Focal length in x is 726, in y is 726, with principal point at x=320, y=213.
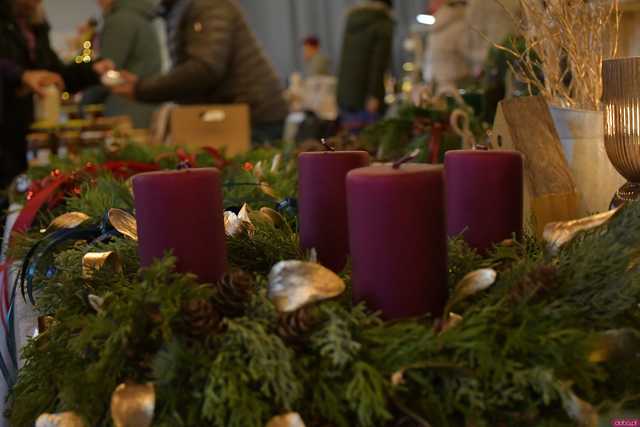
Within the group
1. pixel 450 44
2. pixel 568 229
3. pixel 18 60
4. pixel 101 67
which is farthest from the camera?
pixel 450 44

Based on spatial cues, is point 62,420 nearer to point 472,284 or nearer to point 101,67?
point 472,284

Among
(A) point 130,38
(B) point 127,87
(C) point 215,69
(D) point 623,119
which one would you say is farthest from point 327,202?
(A) point 130,38

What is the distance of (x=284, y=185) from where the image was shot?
3.24ft

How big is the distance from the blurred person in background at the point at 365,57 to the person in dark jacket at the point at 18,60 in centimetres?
177

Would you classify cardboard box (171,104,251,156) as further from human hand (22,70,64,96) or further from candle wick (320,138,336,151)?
candle wick (320,138,336,151)

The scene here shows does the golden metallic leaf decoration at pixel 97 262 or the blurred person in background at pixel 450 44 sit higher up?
the blurred person in background at pixel 450 44

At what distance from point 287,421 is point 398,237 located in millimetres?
127

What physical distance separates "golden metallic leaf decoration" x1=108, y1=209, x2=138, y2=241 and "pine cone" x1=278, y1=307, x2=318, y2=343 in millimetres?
244

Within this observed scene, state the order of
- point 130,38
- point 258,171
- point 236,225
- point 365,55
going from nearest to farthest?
point 236,225 → point 258,171 → point 130,38 → point 365,55

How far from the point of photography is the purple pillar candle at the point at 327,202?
1.87 feet

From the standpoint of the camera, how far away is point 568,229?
19.7 inches

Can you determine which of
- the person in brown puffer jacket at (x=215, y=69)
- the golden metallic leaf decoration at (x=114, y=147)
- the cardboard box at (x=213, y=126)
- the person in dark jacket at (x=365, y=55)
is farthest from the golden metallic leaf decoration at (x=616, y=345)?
the person in dark jacket at (x=365, y=55)

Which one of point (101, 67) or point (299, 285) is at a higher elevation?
point (101, 67)

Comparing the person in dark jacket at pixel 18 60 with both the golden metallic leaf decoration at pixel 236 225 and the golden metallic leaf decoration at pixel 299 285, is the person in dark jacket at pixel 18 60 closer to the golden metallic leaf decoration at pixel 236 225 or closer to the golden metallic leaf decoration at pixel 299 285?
the golden metallic leaf decoration at pixel 236 225
